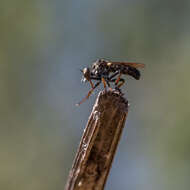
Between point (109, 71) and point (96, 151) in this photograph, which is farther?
point (109, 71)

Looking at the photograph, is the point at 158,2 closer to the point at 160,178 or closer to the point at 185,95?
the point at 185,95

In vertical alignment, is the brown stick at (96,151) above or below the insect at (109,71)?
below

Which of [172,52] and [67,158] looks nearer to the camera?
[67,158]

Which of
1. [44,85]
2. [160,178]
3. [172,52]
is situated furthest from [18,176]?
[172,52]

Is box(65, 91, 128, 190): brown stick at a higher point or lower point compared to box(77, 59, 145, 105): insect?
lower

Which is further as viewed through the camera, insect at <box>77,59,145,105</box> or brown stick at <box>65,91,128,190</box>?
insect at <box>77,59,145,105</box>

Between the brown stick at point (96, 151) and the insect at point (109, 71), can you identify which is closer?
the brown stick at point (96, 151)

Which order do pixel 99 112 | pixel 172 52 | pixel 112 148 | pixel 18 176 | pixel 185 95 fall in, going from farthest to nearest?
pixel 172 52
pixel 185 95
pixel 18 176
pixel 99 112
pixel 112 148

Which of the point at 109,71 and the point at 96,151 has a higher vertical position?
the point at 109,71
